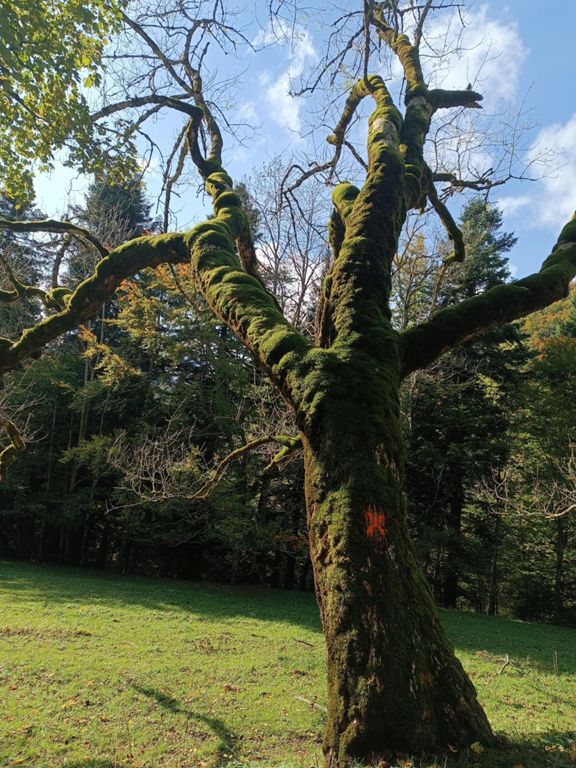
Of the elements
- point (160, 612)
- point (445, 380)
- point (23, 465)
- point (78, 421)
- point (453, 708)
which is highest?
point (445, 380)

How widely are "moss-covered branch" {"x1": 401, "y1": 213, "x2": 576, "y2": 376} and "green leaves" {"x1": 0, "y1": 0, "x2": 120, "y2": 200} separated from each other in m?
3.73

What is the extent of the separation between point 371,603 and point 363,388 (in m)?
1.28

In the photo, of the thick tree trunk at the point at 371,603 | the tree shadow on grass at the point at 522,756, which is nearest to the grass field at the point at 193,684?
the tree shadow on grass at the point at 522,756

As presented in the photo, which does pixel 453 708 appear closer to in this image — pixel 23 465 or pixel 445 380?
pixel 445 380

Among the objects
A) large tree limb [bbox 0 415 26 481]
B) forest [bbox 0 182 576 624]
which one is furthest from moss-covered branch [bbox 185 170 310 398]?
forest [bbox 0 182 576 624]

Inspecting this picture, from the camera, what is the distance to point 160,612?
1248cm

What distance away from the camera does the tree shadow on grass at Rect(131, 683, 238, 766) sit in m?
5.00

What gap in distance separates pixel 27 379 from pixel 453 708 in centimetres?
2129

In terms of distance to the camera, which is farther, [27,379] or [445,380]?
[27,379]

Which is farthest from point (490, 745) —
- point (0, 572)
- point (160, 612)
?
point (0, 572)

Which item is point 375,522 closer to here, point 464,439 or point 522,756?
point 522,756

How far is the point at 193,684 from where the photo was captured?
7.18m

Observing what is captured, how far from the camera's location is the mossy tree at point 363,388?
102 inches

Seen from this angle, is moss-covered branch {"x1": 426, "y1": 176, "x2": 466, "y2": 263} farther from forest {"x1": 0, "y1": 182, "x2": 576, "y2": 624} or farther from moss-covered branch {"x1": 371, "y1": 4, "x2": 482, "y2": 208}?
forest {"x1": 0, "y1": 182, "x2": 576, "y2": 624}
